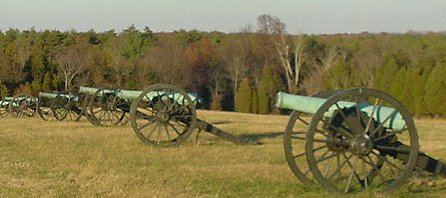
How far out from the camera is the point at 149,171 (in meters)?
10.6

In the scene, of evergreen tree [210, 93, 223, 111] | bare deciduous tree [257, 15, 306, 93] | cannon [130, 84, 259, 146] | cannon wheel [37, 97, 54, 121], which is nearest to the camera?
cannon [130, 84, 259, 146]

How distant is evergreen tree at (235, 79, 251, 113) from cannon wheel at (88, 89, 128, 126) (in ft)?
101

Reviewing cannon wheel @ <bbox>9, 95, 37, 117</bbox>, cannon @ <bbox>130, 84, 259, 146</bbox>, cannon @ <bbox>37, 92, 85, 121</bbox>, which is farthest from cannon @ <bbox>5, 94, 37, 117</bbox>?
cannon @ <bbox>130, 84, 259, 146</bbox>

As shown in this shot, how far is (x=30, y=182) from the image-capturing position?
9195 mm

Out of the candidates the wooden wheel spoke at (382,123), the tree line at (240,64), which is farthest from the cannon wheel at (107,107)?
the tree line at (240,64)

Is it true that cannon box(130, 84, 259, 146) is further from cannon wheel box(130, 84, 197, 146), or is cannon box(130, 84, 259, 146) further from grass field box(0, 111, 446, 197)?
grass field box(0, 111, 446, 197)

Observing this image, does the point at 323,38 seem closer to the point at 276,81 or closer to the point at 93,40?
the point at 276,81

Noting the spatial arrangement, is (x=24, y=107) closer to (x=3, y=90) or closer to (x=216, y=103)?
(x=3, y=90)

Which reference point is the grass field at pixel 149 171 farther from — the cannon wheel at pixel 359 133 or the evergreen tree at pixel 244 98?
the evergreen tree at pixel 244 98

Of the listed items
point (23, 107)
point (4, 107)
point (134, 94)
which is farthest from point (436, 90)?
point (134, 94)

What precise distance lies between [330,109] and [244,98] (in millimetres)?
45541

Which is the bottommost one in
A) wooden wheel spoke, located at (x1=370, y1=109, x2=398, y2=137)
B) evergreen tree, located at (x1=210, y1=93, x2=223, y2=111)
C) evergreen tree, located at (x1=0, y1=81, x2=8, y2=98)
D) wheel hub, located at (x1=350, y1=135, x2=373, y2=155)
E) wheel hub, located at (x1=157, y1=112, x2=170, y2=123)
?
evergreen tree, located at (x1=210, y1=93, x2=223, y2=111)

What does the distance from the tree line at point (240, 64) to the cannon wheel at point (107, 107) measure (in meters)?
26.5

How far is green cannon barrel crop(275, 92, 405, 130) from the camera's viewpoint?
8.35 m
